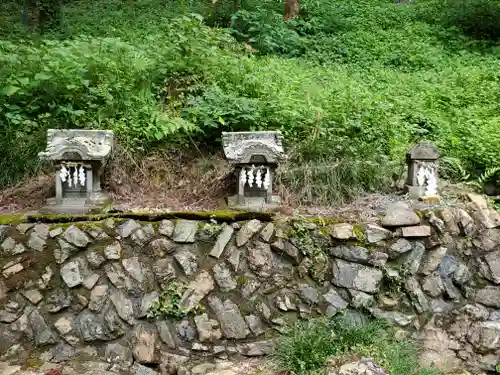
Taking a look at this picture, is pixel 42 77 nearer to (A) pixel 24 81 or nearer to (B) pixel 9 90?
(A) pixel 24 81

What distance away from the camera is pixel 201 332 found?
4.20 m

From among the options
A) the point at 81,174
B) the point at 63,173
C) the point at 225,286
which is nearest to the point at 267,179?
the point at 225,286

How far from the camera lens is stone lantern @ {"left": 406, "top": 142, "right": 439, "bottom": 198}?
493 centimetres

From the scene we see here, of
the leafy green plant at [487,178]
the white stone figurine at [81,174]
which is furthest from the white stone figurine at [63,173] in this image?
the leafy green plant at [487,178]

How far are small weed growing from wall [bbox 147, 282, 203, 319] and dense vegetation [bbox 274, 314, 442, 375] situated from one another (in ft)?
2.78

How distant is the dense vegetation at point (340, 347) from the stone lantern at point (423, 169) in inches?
57.1

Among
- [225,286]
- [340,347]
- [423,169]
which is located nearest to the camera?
[340,347]

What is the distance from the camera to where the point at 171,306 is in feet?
13.8

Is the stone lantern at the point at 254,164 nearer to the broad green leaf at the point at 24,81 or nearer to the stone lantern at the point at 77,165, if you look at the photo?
the stone lantern at the point at 77,165

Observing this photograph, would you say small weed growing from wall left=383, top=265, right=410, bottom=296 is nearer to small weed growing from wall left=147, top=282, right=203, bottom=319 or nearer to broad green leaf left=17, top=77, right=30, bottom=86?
small weed growing from wall left=147, top=282, right=203, bottom=319

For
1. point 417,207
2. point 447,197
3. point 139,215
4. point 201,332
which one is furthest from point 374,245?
point 139,215

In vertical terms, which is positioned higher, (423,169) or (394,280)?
(423,169)

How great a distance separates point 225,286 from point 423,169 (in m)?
2.31

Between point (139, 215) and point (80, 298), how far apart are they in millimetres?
848
